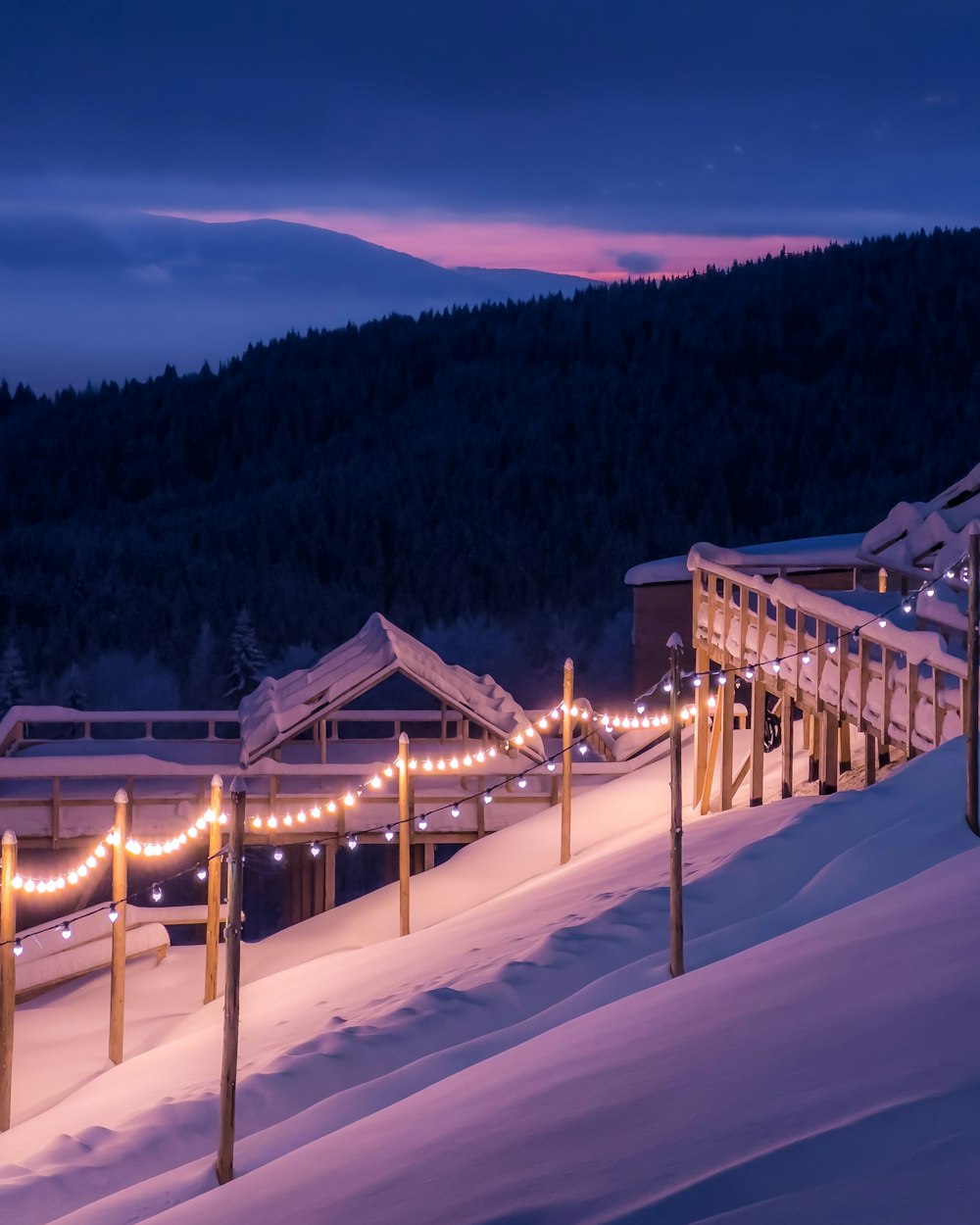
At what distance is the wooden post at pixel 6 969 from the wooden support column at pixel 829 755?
7.76 m

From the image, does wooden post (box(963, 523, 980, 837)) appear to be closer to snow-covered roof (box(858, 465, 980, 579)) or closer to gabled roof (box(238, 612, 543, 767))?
snow-covered roof (box(858, 465, 980, 579))

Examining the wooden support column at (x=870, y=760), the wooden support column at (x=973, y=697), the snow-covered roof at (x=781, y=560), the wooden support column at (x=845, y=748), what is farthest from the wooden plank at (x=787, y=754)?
the snow-covered roof at (x=781, y=560)

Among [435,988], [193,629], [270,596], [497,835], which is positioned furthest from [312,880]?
[270,596]

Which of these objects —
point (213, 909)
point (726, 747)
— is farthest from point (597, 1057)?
point (726, 747)

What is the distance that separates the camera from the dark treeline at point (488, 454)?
6134 cm

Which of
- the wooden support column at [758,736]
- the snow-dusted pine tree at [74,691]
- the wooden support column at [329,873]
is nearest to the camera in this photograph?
the wooden support column at [758,736]

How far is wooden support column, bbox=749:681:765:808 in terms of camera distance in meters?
15.4

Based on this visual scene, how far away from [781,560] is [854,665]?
42.1 feet

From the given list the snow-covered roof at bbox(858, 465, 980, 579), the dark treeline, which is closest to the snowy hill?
the snow-covered roof at bbox(858, 465, 980, 579)

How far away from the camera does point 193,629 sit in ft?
180

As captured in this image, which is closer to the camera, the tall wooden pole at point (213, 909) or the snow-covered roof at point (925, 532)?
the tall wooden pole at point (213, 909)

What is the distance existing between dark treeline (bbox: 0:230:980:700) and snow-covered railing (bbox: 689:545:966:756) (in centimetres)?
3611

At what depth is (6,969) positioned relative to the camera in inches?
508

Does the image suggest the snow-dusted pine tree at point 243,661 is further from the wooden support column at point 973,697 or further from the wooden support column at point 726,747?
the wooden support column at point 973,697
